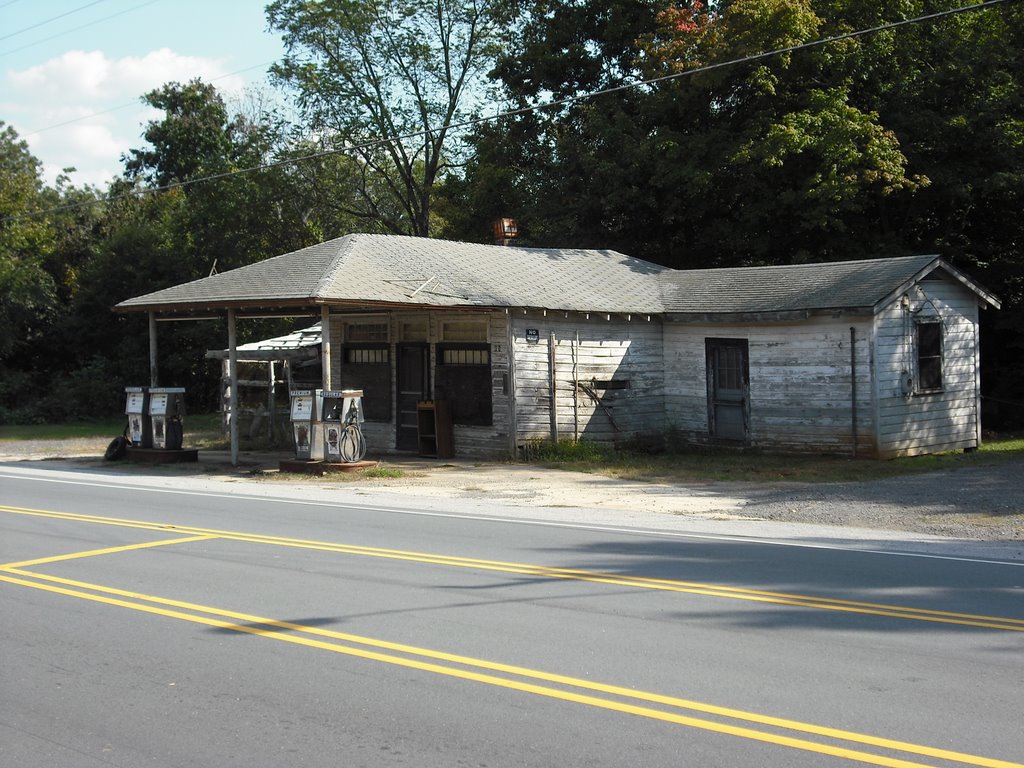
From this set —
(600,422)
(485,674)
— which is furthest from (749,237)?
(485,674)

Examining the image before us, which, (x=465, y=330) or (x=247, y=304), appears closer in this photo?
(x=247, y=304)

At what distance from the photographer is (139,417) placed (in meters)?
21.1

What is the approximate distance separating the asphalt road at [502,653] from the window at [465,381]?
9.71 metres

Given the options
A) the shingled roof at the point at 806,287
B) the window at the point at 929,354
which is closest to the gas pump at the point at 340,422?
the shingled roof at the point at 806,287

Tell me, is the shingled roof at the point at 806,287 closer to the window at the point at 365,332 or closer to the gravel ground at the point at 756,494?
the gravel ground at the point at 756,494

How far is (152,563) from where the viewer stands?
9602 mm

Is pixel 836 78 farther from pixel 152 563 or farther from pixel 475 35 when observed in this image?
pixel 152 563

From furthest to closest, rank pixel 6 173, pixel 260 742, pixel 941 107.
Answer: pixel 6 173 < pixel 941 107 < pixel 260 742

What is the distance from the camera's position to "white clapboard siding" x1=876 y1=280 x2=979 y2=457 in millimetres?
19297

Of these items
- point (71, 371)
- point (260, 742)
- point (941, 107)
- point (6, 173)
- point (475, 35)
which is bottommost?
point (260, 742)

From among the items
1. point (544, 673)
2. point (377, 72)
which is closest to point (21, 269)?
point (377, 72)

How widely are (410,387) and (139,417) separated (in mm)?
5816

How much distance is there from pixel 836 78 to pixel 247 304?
17.6 m

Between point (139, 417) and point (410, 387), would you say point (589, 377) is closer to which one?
point (410, 387)
